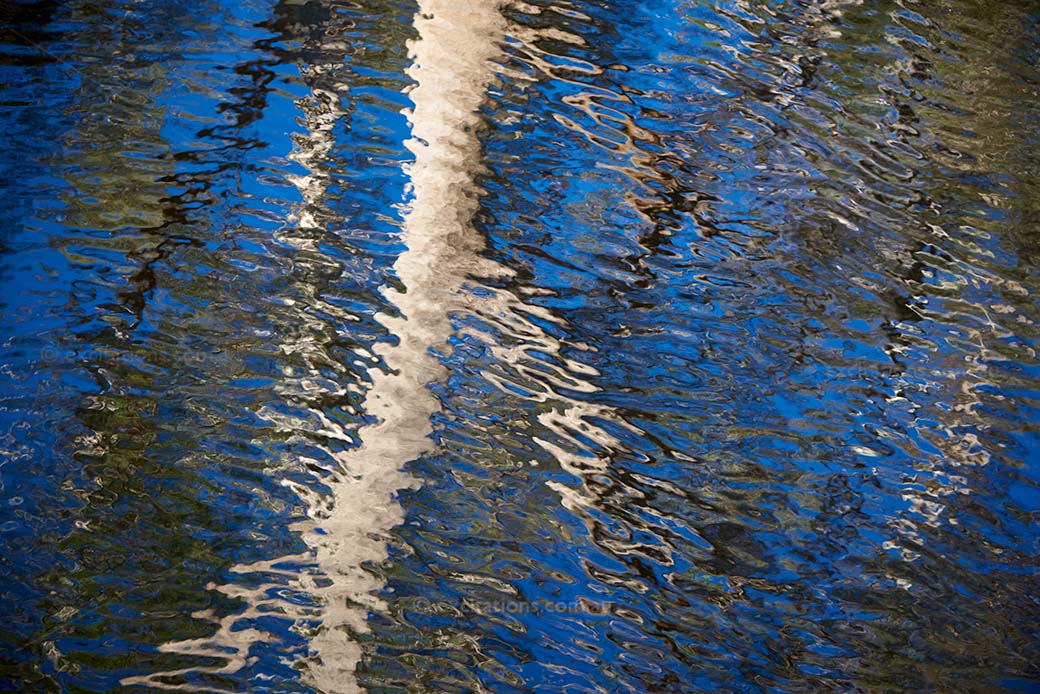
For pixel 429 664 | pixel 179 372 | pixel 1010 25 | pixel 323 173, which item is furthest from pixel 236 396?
pixel 1010 25

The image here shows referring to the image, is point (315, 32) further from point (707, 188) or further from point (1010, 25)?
point (1010, 25)

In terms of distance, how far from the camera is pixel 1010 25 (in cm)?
580

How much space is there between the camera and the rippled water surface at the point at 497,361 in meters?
2.11

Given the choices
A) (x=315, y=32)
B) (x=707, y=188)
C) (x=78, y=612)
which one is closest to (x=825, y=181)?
(x=707, y=188)

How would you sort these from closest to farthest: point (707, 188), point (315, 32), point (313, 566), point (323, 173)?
point (313, 566) → point (323, 173) → point (707, 188) → point (315, 32)

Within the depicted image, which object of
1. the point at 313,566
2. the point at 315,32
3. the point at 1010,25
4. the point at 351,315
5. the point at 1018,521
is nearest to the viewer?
the point at 313,566

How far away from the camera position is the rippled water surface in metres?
2.11

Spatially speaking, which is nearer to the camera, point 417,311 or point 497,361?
point 497,361

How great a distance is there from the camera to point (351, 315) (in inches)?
117

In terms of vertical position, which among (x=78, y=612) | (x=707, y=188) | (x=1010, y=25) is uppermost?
(x=1010, y=25)

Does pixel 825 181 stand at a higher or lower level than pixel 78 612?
higher

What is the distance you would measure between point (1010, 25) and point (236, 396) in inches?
220

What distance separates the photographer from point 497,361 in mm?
2867

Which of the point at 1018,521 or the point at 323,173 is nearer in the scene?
the point at 1018,521
